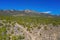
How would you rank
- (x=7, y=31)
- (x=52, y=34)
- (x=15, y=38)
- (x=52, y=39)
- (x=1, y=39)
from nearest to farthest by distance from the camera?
1. (x=1, y=39)
2. (x=15, y=38)
3. (x=7, y=31)
4. (x=52, y=39)
5. (x=52, y=34)

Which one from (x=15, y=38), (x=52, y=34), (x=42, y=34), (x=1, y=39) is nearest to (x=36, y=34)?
(x=42, y=34)

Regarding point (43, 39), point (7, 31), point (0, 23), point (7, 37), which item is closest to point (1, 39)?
point (7, 37)

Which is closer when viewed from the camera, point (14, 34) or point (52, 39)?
point (14, 34)

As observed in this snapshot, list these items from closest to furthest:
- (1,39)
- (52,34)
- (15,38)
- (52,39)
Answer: (1,39)
(15,38)
(52,39)
(52,34)

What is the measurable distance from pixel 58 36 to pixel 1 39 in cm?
999

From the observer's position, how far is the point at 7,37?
54.7 ft

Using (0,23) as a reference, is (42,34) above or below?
below

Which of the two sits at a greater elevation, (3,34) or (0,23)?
(0,23)

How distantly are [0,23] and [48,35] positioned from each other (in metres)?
6.60

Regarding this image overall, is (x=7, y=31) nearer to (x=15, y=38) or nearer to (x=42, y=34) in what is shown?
(x=15, y=38)

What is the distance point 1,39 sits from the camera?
15.9 meters

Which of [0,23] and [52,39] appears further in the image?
[52,39]

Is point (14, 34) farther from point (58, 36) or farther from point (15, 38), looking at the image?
point (58, 36)

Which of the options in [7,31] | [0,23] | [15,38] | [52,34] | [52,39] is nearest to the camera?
Answer: [15,38]
